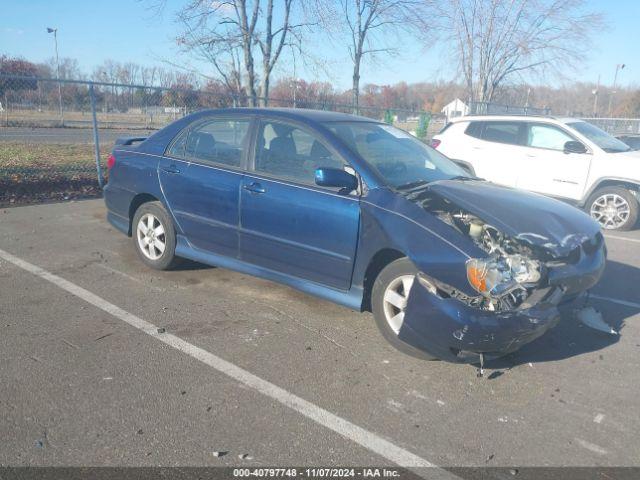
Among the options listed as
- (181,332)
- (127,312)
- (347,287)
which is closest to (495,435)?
(347,287)

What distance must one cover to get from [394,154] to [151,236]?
263cm

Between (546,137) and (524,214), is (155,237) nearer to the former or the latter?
(524,214)

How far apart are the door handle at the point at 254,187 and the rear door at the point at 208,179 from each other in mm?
120

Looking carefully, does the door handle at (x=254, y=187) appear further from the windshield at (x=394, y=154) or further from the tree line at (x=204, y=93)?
the tree line at (x=204, y=93)

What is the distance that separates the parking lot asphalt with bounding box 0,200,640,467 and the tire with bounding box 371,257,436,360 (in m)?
0.10

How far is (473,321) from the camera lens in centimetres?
315

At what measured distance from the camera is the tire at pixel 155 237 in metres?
5.10

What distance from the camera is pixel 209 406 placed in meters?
2.99

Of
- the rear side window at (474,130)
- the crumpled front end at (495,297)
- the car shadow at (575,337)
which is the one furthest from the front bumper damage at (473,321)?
the rear side window at (474,130)

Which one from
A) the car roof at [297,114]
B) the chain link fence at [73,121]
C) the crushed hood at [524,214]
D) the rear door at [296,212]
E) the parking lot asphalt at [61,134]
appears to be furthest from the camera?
the parking lot asphalt at [61,134]

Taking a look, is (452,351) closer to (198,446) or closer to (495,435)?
(495,435)

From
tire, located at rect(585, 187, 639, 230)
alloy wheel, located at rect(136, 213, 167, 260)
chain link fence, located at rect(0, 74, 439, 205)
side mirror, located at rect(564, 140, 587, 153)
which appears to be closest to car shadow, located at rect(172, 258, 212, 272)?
alloy wheel, located at rect(136, 213, 167, 260)

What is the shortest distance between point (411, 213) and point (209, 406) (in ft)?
6.11

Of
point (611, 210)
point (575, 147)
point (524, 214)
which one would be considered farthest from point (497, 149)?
point (524, 214)
